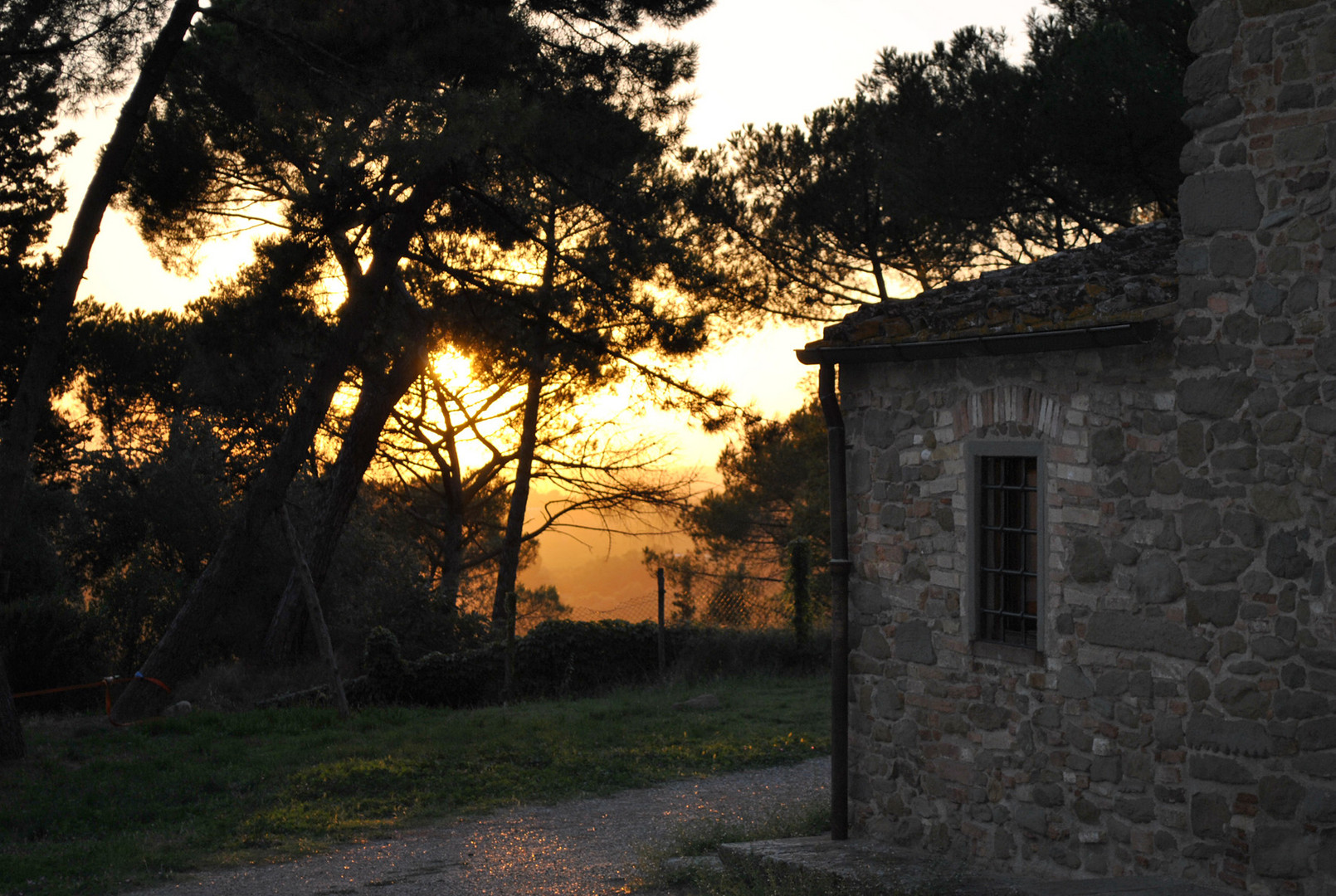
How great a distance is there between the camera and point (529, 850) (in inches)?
304

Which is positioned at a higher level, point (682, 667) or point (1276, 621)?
point (1276, 621)

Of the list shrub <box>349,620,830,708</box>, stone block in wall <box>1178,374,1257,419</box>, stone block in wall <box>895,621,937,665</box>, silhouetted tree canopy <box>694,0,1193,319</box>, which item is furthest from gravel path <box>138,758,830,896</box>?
silhouetted tree canopy <box>694,0,1193,319</box>

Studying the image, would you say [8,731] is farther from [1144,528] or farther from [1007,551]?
[1144,528]

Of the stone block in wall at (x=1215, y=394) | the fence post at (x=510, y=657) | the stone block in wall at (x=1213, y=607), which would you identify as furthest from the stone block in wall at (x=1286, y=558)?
the fence post at (x=510, y=657)

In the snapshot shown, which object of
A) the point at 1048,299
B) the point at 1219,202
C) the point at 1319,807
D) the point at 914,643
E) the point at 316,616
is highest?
the point at 1219,202

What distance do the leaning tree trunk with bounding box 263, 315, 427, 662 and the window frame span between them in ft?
36.6

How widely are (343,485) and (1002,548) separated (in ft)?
39.3

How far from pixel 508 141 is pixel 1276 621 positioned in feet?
25.0

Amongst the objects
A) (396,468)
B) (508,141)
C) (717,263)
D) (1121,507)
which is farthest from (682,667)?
(396,468)

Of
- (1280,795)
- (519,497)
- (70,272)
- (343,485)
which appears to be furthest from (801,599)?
(1280,795)

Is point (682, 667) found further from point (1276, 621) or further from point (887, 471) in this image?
point (1276, 621)

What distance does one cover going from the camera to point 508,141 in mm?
10320

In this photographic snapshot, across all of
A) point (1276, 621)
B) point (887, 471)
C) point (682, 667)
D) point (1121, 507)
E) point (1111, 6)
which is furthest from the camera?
point (682, 667)

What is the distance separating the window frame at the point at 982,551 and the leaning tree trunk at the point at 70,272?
889cm
